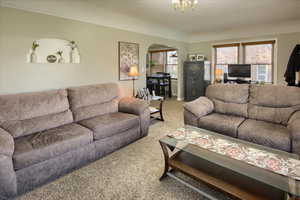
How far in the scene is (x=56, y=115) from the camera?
2812 millimetres

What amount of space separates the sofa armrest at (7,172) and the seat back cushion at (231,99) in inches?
125

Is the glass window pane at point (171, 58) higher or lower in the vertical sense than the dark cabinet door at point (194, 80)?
higher

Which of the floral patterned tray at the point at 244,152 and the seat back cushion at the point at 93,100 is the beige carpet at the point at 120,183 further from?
the seat back cushion at the point at 93,100

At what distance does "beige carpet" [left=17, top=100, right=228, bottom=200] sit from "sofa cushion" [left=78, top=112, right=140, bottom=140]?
1.18ft

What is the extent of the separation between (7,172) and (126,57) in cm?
347

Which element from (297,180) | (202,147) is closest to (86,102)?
(202,147)

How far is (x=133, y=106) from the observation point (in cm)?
349

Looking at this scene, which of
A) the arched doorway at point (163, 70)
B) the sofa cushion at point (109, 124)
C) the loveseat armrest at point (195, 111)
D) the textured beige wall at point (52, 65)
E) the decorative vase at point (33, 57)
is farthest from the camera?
the arched doorway at point (163, 70)

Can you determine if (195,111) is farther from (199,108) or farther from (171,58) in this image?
(171,58)

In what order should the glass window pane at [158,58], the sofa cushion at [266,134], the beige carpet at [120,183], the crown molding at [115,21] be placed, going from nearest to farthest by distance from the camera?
the beige carpet at [120,183] → the sofa cushion at [266,134] → the crown molding at [115,21] → the glass window pane at [158,58]

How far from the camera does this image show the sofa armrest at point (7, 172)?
176cm

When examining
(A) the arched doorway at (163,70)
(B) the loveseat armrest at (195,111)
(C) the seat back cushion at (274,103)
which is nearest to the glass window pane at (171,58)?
(A) the arched doorway at (163,70)

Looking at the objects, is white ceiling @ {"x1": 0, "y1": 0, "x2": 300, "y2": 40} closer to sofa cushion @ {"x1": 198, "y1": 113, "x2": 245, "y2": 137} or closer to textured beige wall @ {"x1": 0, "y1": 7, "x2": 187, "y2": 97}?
textured beige wall @ {"x1": 0, "y1": 7, "x2": 187, "y2": 97}

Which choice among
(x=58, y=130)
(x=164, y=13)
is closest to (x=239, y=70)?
(x=164, y=13)
